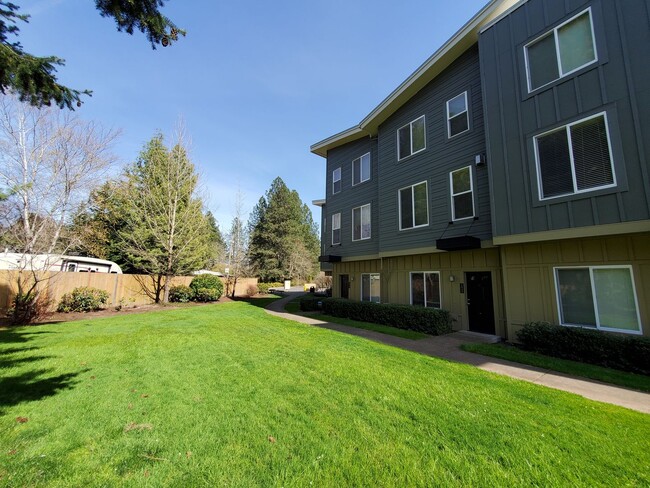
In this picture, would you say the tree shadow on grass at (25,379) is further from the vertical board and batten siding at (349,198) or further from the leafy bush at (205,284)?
the leafy bush at (205,284)

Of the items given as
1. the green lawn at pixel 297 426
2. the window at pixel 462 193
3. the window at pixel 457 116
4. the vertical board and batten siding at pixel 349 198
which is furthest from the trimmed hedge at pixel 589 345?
the vertical board and batten siding at pixel 349 198

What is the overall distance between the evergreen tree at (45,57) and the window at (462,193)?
9066mm

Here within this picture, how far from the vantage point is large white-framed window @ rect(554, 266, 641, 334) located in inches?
244

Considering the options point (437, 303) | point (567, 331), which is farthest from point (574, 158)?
point (437, 303)

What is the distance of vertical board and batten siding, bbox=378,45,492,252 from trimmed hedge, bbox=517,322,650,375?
318cm

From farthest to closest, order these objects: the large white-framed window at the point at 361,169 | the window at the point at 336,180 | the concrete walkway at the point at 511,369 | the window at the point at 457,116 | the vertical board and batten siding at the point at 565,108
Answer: the window at the point at 336,180
the large white-framed window at the point at 361,169
the window at the point at 457,116
the vertical board and batten siding at the point at 565,108
the concrete walkway at the point at 511,369

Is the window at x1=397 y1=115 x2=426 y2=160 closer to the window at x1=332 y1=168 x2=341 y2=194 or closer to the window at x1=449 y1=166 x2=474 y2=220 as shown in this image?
the window at x1=449 y1=166 x2=474 y2=220

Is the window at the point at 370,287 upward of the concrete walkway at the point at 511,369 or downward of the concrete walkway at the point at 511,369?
upward

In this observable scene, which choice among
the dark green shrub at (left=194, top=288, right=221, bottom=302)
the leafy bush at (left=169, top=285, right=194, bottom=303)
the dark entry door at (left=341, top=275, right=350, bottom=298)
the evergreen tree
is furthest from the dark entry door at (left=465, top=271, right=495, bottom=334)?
the leafy bush at (left=169, top=285, right=194, bottom=303)

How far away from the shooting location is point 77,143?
503 inches

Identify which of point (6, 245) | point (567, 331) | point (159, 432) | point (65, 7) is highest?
point (65, 7)

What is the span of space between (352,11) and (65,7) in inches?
356

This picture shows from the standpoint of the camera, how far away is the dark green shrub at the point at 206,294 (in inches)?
727

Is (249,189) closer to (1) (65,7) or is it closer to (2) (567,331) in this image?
(1) (65,7)
